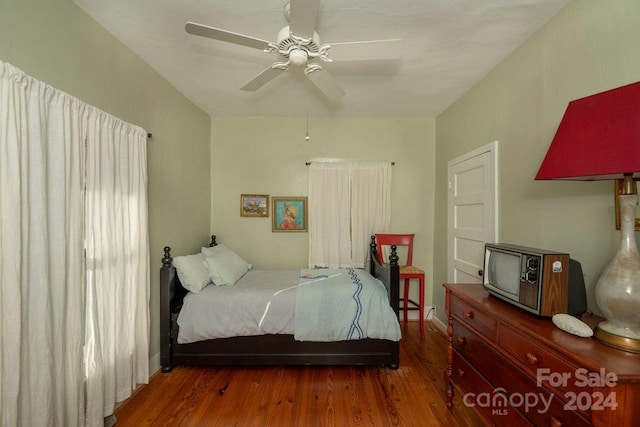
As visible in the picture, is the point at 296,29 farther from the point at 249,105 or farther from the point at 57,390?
the point at 57,390

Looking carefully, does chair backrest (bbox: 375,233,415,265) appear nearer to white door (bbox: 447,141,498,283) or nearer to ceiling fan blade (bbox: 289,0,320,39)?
white door (bbox: 447,141,498,283)

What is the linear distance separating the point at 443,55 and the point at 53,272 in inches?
115

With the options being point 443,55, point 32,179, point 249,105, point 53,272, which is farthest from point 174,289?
point 443,55

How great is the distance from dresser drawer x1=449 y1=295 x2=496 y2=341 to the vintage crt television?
0.51 ft

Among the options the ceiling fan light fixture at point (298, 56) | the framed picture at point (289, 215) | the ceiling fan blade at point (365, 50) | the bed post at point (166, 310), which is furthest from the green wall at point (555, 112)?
the bed post at point (166, 310)

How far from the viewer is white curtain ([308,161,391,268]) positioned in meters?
3.40

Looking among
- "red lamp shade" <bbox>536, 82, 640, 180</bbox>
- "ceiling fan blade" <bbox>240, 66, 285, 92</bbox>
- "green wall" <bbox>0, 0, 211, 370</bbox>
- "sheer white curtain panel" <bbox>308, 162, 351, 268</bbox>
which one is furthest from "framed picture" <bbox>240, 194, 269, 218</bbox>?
"red lamp shade" <bbox>536, 82, 640, 180</bbox>

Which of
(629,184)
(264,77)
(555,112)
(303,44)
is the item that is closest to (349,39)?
(303,44)

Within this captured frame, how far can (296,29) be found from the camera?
1331mm

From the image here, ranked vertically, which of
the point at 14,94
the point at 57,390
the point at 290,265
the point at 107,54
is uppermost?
the point at 107,54

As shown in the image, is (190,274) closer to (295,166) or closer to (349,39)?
(295,166)

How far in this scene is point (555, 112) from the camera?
159 centimetres

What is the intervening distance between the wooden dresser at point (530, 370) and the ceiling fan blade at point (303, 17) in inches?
67.9

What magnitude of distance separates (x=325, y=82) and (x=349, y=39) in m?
0.33
